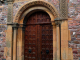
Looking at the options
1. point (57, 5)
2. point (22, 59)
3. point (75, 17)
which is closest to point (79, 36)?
point (75, 17)

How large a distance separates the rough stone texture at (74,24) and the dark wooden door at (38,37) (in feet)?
3.37

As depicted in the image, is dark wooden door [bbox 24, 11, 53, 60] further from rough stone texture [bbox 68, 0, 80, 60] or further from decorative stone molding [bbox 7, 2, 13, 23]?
rough stone texture [bbox 68, 0, 80, 60]

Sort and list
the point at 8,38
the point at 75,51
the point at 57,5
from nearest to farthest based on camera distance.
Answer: the point at 75,51
the point at 57,5
the point at 8,38

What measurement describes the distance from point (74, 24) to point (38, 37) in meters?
1.81

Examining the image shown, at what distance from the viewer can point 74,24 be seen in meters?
4.38

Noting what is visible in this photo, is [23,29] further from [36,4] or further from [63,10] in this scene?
[63,10]

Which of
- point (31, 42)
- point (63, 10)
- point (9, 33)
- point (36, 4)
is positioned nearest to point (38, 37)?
point (31, 42)

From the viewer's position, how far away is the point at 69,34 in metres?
4.39

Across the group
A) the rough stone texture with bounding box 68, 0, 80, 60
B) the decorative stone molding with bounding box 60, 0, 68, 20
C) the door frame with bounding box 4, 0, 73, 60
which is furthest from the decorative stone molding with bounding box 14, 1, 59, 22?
the rough stone texture with bounding box 68, 0, 80, 60

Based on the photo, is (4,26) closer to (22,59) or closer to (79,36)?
(22,59)

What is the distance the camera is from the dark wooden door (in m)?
5.00

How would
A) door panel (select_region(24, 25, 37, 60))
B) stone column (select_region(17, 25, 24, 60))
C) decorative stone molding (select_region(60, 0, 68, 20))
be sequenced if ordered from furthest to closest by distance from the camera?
1. door panel (select_region(24, 25, 37, 60))
2. stone column (select_region(17, 25, 24, 60))
3. decorative stone molding (select_region(60, 0, 68, 20))

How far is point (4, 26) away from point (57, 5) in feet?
8.87

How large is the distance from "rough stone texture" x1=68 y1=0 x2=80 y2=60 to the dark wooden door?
1.03 meters
